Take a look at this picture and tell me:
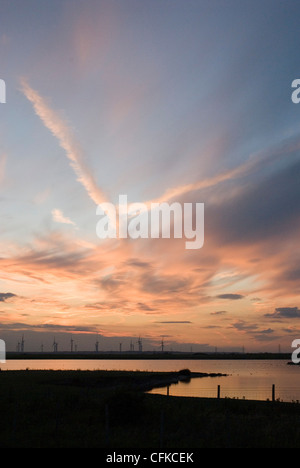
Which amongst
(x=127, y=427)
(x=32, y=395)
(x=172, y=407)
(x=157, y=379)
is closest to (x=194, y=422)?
Result: (x=127, y=427)

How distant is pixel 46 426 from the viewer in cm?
3297

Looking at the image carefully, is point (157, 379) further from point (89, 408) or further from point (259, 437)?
point (259, 437)

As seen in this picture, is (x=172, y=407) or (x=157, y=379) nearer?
(x=172, y=407)

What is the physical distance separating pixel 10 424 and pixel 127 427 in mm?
8771

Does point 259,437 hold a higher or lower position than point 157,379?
higher

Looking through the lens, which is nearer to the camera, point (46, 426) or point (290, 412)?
point (46, 426)

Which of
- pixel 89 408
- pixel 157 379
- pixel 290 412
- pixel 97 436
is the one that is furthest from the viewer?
pixel 157 379

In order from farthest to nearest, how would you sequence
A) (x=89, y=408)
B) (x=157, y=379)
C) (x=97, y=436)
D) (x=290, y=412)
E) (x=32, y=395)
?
(x=157, y=379) → (x=32, y=395) → (x=290, y=412) → (x=89, y=408) → (x=97, y=436)

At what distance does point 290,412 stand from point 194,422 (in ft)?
47.8

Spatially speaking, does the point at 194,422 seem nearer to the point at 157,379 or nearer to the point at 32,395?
the point at 32,395
